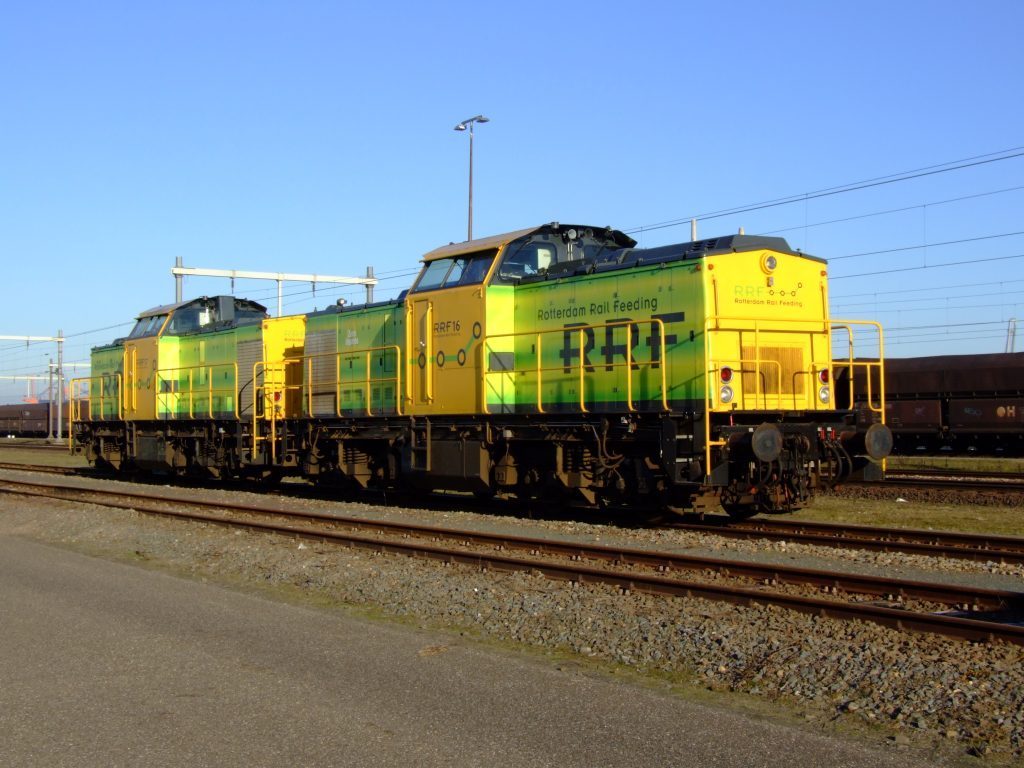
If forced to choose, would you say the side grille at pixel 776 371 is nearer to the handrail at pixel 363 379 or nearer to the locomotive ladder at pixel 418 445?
the locomotive ladder at pixel 418 445

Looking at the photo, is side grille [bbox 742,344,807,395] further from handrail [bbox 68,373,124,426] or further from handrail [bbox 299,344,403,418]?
handrail [bbox 68,373,124,426]

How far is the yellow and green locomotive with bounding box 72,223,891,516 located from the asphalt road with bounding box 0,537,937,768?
19.6ft

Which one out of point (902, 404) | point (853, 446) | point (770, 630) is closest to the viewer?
point (770, 630)

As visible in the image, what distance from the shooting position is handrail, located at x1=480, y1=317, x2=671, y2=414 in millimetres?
12562

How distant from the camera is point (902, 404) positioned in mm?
29641

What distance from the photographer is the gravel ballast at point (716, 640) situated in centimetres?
551

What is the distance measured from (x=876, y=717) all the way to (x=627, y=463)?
788 cm

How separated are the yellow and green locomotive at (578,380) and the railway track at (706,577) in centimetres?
197

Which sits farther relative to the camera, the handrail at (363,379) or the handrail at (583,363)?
the handrail at (363,379)

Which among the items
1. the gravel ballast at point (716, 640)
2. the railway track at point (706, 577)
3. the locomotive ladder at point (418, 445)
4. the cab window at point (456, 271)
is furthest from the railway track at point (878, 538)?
the cab window at point (456, 271)

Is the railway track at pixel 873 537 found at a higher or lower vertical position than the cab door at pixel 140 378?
lower

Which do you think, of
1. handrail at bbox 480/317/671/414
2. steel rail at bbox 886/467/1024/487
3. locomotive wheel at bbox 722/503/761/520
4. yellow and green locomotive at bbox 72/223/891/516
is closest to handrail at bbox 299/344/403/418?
yellow and green locomotive at bbox 72/223/891/516

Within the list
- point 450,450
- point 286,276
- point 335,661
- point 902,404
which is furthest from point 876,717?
point 286,276

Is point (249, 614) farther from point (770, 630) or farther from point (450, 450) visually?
point (450, 450)
